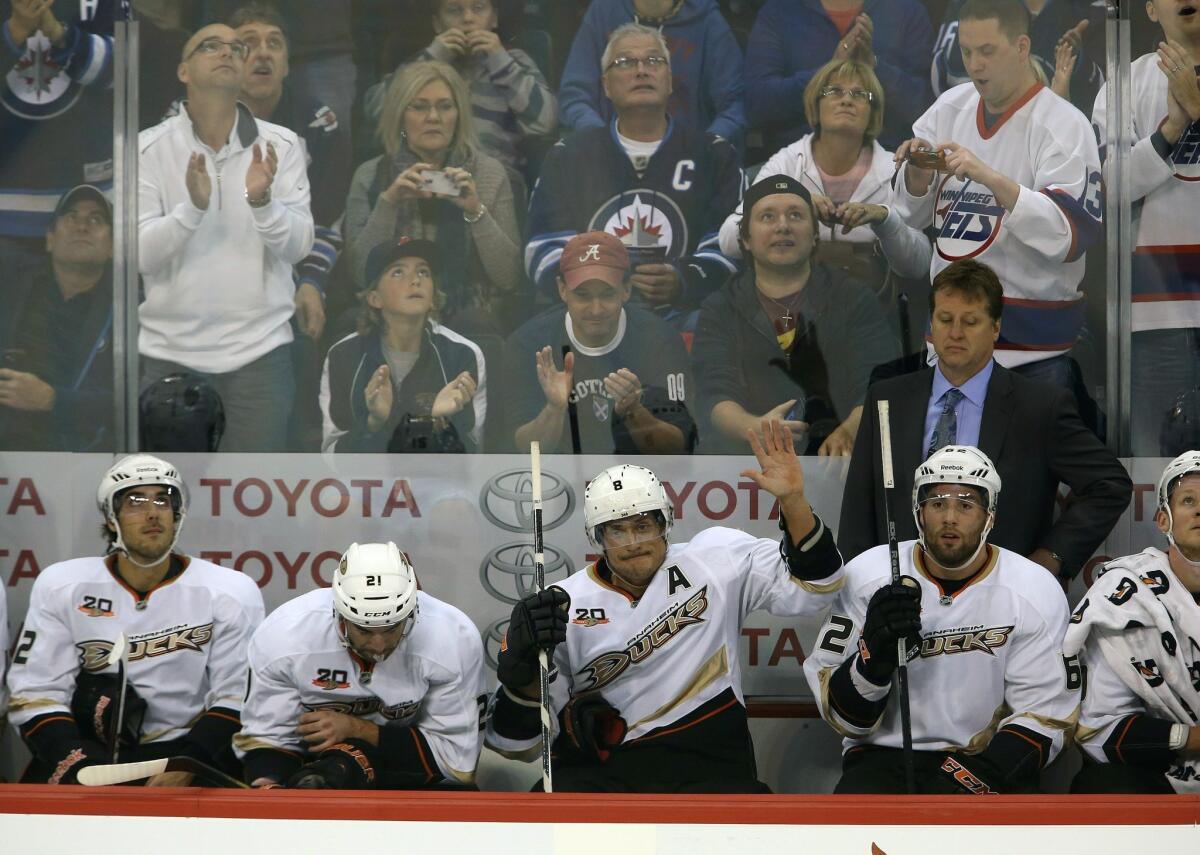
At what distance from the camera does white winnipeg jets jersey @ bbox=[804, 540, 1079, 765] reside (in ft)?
12.7

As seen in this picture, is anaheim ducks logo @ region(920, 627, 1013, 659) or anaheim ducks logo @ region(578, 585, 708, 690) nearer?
anaheim ducks logo @ region(920, 627, 1013, 659)

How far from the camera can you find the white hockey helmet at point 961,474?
3.89 m

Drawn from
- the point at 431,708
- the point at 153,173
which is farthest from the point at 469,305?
the point at 431,708

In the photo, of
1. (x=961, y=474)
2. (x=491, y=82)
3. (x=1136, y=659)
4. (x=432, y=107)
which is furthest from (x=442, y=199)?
(x=1136, y=659)

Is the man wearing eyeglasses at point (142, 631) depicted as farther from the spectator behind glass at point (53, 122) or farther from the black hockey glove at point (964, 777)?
the black hockey glove at point (964, 777)

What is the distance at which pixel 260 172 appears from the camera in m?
4.80

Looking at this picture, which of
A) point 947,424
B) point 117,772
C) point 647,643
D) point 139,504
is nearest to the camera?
point 117,772

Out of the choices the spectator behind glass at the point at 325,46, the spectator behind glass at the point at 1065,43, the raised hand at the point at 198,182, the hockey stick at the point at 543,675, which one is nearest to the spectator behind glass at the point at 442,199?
the spectator behind glass at the point at 325,46

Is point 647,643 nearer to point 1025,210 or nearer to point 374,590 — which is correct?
point 374,590

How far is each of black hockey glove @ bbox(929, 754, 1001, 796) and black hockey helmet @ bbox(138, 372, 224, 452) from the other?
95.9 inches

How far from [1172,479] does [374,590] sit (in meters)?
2.09

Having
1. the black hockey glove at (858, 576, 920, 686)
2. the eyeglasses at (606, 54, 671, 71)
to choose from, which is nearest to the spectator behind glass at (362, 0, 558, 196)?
the eyeglasses at (606, 54, 671, 71)

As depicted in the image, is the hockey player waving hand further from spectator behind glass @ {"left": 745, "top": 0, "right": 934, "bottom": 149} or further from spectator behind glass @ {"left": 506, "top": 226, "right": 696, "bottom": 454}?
spectator behind glass @ {"left": 745, "top": 0, "right": 934, "bottom": 149}

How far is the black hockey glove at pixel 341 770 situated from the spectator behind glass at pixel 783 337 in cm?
152
